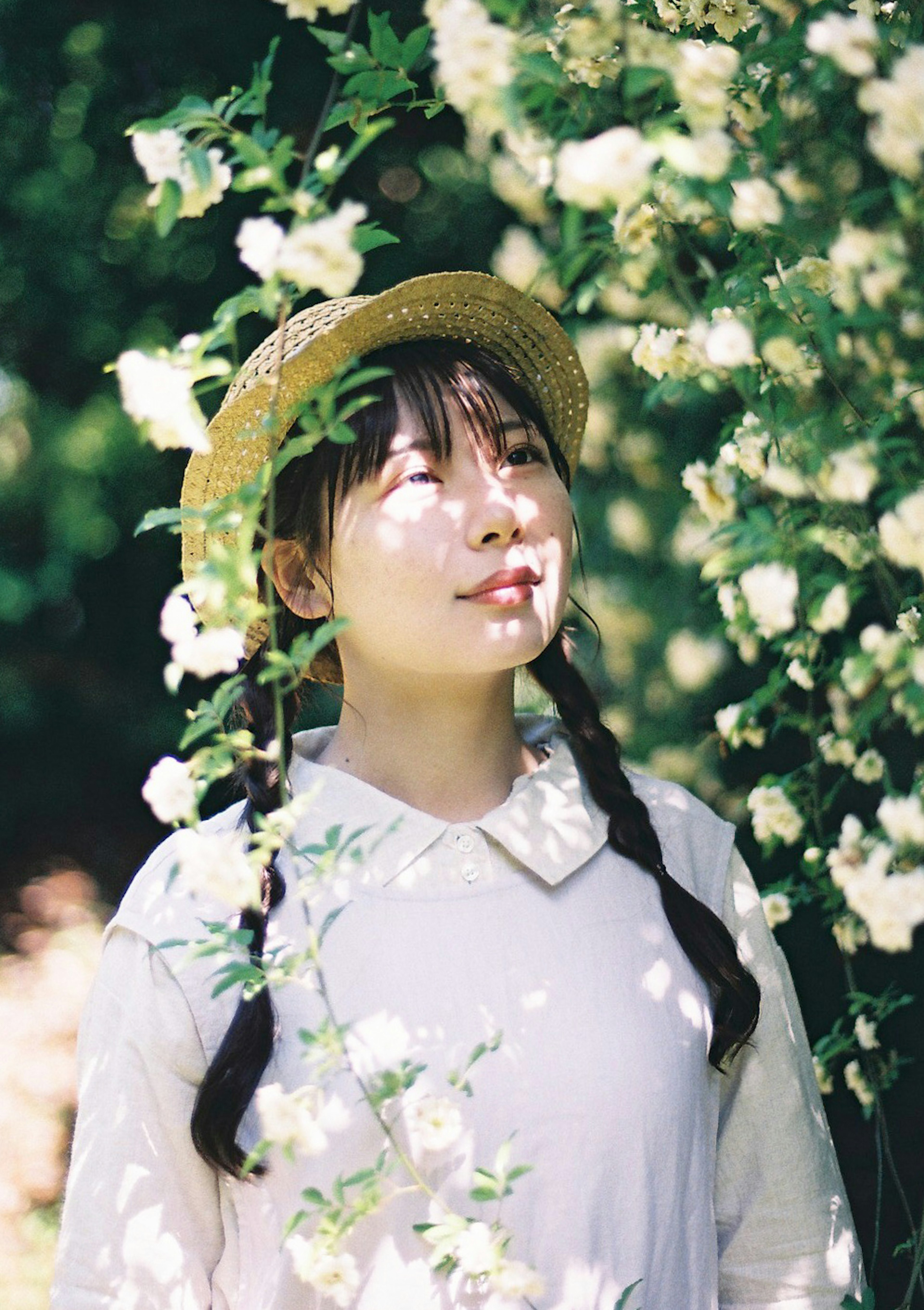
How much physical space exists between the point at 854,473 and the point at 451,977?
2.16ft

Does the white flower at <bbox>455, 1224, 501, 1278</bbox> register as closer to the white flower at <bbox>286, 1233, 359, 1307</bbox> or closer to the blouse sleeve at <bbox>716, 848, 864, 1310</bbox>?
the white flower at <bbox>286, 1233, 359, 1307</bbox>

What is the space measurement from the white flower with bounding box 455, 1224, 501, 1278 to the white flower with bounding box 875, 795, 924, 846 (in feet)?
1.39

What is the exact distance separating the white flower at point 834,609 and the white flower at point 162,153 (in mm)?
565

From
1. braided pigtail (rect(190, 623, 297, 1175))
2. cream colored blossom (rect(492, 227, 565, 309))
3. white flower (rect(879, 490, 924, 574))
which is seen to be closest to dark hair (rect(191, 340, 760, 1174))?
braided pigtail (rect(190, 623, 297, 1175))

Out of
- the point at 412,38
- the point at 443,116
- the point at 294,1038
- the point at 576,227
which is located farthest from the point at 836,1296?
the point at 443,116

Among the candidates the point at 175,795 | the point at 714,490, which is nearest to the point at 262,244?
the point at 175,795

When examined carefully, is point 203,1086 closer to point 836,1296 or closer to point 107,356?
point 836,1296

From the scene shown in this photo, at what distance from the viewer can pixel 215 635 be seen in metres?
0.92

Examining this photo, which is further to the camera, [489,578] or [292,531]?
[292,531]

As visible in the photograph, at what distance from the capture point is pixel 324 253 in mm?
854

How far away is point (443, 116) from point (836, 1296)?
8.03 feet

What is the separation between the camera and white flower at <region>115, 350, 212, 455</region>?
2.94 ft

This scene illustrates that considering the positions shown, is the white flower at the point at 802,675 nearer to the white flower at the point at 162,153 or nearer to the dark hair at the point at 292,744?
the dark hair at the point at 292,744

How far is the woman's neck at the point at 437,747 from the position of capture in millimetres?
1422
